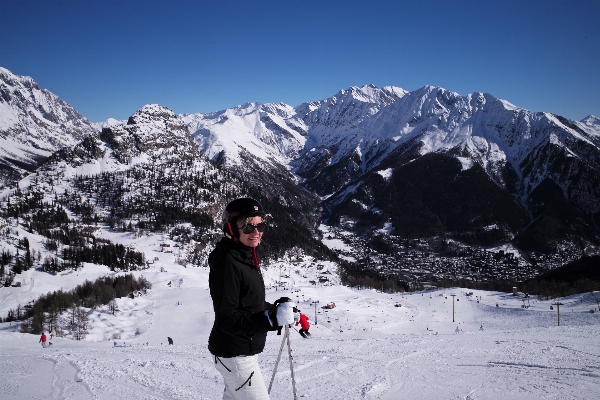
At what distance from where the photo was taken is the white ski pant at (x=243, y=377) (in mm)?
4465

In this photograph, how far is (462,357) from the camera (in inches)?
A: 506

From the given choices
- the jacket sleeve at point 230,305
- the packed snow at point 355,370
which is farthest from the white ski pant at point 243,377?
the packed snow at point 355,370

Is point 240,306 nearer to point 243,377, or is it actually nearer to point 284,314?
point 284,314

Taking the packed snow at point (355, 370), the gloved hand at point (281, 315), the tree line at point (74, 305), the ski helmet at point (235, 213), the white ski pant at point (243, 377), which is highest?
the ski helmet at point (235, 213)

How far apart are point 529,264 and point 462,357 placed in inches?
7708

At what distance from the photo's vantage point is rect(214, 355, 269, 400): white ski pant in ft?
14.6

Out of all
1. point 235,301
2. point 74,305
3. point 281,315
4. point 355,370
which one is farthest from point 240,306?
point 74,305

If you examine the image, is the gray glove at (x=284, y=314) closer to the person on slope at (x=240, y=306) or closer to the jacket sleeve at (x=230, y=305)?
the person on slope at (x=240, y=306)

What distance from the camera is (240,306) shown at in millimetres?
4441

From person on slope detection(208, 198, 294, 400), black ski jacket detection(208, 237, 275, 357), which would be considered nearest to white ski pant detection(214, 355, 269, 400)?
person on slope detection(208, 198, 294, 400)

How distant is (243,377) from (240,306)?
0.90m

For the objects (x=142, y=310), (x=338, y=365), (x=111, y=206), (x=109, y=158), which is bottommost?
(x=142, y=310)

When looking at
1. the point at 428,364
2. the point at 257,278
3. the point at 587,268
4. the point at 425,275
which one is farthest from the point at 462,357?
the point at 425,275

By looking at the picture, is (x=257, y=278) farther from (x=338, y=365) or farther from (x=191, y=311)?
(x=191, y=311)
